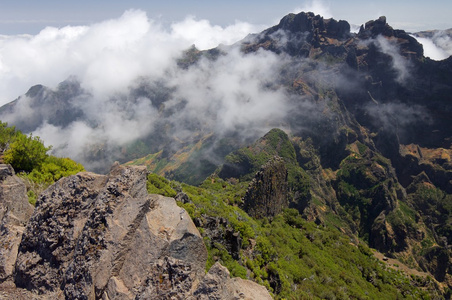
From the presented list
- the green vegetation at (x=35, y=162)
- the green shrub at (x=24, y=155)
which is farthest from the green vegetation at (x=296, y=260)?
the green shrub at (x=24, y=155)

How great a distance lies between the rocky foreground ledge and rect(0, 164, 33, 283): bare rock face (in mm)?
71

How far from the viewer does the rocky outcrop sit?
65150mm

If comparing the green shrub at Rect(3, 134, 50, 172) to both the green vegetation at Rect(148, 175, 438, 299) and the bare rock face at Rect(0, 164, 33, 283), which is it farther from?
the green vegetation at Rect(148, 175, 438, 299)

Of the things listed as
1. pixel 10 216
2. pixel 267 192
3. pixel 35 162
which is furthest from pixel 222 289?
pixel 267 192

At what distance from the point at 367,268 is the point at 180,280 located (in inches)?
2458

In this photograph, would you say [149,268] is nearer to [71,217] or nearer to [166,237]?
[166,237]

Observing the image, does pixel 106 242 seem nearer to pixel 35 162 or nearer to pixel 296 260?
pixel 35 162

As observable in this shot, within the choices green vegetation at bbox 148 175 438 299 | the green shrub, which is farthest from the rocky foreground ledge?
the green shrub

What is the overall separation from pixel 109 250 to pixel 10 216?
11.3 metres

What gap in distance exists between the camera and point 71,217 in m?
19.2

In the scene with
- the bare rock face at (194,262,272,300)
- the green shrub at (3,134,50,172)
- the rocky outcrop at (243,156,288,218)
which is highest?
the green shrub at (3,134,50,172)

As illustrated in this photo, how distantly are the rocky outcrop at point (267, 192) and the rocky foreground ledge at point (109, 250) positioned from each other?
153 feet

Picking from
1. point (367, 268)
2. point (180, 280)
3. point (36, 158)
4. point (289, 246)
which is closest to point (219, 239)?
point (180, 280)

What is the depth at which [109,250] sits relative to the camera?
54.1 ft
